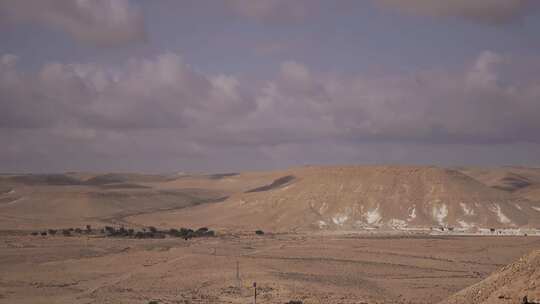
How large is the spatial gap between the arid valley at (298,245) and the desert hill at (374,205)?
243mm

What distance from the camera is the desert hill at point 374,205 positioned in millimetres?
86688

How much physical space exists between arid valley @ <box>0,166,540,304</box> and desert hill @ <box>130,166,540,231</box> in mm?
243

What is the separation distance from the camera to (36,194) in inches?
5162

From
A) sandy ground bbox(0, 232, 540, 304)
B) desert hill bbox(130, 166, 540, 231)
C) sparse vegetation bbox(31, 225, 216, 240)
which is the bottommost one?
sandy ground bbox(0, 232, 540, 304)

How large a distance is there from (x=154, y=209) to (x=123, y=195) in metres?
12.8

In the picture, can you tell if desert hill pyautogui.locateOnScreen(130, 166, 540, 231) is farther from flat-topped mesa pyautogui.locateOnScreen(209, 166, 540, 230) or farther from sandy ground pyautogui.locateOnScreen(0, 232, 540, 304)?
sandy ground pyautogui.locateOnScreen(0, 232, 540, 304)

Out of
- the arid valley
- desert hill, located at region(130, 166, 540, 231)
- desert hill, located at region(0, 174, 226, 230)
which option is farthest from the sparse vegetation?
desert hill, located at region(130, 166, 540, 231)

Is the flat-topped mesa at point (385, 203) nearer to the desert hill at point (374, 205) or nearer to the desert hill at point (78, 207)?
the desert hill at point (374, 205)

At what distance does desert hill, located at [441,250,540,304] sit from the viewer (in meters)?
18.2

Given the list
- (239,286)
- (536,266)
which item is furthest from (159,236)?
(536,266)

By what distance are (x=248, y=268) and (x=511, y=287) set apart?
2774cm

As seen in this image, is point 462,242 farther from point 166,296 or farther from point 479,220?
point 166,296

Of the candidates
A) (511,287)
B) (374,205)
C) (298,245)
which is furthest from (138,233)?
(511,287)

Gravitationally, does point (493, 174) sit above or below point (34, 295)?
above
